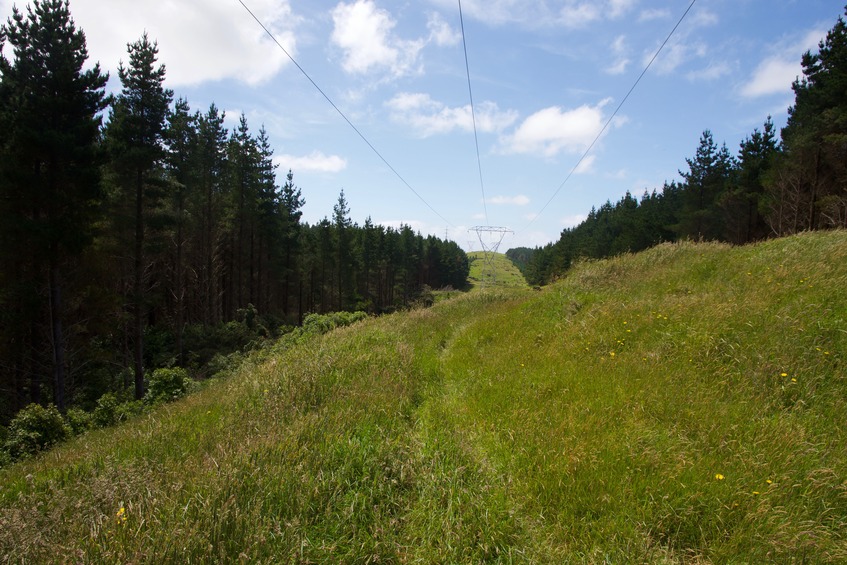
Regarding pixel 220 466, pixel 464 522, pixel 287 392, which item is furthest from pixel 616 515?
pixel 287 392

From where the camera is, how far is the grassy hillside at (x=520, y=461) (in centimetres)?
257

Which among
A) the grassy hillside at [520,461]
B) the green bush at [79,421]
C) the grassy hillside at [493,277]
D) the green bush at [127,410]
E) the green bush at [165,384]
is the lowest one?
the green bush at [79,421]

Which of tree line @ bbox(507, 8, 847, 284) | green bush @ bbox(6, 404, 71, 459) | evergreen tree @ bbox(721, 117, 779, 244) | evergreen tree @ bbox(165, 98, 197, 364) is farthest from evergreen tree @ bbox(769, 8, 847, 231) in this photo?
evergreen tree @ bbox(165, 98, 197, 364)

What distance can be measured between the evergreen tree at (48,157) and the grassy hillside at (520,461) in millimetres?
12513

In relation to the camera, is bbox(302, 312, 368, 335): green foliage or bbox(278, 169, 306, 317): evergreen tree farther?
bbox(278, 169, 306, 317): evergreen tree

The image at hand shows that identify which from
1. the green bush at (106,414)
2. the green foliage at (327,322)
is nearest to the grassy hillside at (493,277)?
the green foliage at (327,322)

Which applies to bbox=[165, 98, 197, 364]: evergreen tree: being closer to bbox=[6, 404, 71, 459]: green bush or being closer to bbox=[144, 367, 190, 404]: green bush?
bbox=[144, 367, 190, 404]: green bush

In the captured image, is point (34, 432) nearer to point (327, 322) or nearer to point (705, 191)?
point (327, 322)

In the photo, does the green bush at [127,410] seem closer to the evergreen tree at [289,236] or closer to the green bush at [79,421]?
the green bush at [79,421]

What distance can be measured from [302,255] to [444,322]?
3293 centimetres

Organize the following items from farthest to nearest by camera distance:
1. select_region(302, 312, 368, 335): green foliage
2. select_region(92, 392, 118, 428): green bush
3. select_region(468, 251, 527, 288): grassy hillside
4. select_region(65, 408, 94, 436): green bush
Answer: select_region(468, 251, 527, 288): grassy hillside < select_region(302, 312, 368, 335): green foliage < select_region(92, 392, 118, 428): green bush < select_region(65, 408, 94, 436): green bush

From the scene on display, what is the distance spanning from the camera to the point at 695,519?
2.76 meters

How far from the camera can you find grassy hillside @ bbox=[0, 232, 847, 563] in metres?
2.57

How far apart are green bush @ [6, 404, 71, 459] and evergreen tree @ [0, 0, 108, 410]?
5.73 metres
